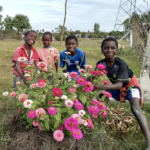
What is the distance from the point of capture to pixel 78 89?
1731mm

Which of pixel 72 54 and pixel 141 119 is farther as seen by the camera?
pixel 72 54

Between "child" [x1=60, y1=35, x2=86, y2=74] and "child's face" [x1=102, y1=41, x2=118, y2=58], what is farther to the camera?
"child" [x1=60, y1=35, x2=86, y2=74]

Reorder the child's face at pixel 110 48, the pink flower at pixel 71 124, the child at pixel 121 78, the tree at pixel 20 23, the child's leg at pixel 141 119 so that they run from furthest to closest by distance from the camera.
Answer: the tree at pixel 20 23 → the child's face at pixel 110 48 → the child at pixel 121 78 → the child's leg at pixel 141 119 → the pink flower at pixel 71 124

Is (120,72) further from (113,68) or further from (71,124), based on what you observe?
(71,124)

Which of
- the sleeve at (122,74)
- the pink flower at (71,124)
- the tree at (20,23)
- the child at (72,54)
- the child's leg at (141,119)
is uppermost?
the tree at (20,23)

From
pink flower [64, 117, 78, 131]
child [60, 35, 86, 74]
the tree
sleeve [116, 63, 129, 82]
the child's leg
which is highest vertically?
the tree

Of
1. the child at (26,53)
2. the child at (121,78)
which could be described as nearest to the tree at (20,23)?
the child at (26,53)

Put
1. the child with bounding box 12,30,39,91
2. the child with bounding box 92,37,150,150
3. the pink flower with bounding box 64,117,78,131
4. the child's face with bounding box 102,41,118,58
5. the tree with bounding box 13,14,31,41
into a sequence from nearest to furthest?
1. the pink flower with bounding box 64,117,78,131
2. the child with bounding box 92,37,150,150
3. the child's face with bounding box 102,41,118,58
4. the child with bounding box 12,30,39,91
5. the tree with bounding box 13,14,31,41

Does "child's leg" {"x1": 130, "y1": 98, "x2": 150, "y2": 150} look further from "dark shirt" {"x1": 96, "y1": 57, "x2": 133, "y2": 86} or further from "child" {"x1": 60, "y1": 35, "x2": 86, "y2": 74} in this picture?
"child" {"x1": 60, "y1": 35, "x2": 86, "y2": 74}

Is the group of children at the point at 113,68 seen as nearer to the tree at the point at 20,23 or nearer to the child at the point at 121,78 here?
the child at the point at 121,78

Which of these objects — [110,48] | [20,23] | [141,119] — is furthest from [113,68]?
[20,23]

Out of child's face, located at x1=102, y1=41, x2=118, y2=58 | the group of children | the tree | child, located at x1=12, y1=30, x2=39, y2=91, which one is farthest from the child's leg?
the tree

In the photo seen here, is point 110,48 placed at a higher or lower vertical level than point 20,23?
lower

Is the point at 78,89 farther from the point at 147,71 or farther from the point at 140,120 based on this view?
the point at 147,71
